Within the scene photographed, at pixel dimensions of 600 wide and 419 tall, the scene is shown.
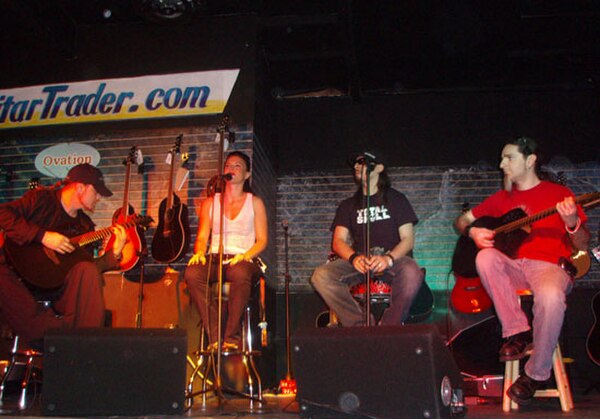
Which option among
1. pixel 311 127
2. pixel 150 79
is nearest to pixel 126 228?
pixel 150 79

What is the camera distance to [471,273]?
4.66m

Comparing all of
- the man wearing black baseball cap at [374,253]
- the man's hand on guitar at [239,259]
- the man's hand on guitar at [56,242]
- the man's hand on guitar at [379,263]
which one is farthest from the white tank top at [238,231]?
the man's hand on guitar at [379,263]

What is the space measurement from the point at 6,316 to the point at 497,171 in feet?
16.1

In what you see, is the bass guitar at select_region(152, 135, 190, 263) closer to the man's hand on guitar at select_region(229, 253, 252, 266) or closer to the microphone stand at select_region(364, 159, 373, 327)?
the man's hand on guitar at select_region(229, 253, 252, 266)

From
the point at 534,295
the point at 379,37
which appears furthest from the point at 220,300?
the point at 379,37

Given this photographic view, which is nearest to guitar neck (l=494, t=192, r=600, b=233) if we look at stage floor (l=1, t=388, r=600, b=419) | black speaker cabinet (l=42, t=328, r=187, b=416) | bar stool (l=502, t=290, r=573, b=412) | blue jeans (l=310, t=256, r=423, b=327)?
bar stool (l=502, t=290, r=573, b=412)

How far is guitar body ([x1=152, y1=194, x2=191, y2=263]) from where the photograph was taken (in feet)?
17.1

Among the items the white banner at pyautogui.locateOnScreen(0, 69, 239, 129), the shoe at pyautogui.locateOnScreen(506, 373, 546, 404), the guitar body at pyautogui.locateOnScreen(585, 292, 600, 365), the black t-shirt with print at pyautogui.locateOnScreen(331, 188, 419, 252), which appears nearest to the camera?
the shoe at pyautogui.locateOnScreen(506, 373, 546, 404)

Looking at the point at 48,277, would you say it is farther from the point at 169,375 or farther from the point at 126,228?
the point at 169,375

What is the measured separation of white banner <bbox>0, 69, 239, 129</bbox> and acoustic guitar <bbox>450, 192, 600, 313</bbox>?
271 centimetres

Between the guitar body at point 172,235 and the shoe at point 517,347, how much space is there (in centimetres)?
281

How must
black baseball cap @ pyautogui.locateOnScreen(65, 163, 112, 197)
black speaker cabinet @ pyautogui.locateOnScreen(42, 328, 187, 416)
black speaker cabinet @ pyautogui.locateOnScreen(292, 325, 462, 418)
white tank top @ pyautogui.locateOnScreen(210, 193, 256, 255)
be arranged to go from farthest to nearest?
black baseball cap @ pyautogui.locateOnScreen(65, 163, 112, 197) → white tank top @ pyautogui.locateOnScreen(210, 193, 256, 255) → black speaker cabinet @ pyautogui.locateOnScreen(42, 328, 187, 416) → black speaker cabinet @ pyautogui.locateOnScreen(292, 325, 462, 418)

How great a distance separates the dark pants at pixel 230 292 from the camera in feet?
13.6

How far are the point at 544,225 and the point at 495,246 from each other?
0.35 meters
